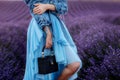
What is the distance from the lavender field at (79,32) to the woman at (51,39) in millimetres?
1092

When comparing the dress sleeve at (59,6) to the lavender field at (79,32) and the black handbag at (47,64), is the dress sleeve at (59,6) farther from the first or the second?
the lavender field at (79,32)

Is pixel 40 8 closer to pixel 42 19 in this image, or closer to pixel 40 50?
pixel 42 19

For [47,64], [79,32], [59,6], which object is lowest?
[47,64]

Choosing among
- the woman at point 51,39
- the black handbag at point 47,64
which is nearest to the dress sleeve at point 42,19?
the woman at point 51,39

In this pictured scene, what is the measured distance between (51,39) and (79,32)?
67.9 inches

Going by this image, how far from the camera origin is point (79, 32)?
493cm

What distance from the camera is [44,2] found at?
3264mm

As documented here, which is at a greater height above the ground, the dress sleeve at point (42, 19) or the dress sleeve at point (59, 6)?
the dress sleeve at point (59, 6)

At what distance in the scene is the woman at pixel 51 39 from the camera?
3.21m

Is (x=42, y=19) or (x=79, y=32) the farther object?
(x=79, y=32)

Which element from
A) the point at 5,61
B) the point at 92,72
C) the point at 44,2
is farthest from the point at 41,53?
the point at 5,61

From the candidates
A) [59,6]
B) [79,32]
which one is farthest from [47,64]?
[79,32]

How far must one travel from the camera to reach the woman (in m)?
3.21

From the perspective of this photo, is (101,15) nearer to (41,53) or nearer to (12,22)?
(12,22)
